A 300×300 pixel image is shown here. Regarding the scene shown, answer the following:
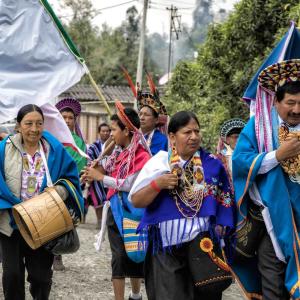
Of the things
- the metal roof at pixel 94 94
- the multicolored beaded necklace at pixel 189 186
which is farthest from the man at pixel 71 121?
the metal roof at pixel 94 94

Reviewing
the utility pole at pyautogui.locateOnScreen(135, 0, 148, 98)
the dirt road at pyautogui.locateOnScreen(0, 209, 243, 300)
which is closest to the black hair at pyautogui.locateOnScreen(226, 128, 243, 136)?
the dirt road at pyautogui.locateOnScreen(0, 209, 243, 300)

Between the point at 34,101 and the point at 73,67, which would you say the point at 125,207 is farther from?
the point at 73,67

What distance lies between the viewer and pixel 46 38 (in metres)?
6.47

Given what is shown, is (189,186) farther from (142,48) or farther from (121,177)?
(142,48)

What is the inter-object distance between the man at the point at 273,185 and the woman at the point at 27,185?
1.43 meters

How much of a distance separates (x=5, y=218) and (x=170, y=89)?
8620 mm

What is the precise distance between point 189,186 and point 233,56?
246 inches

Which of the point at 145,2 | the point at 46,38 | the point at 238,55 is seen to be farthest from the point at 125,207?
the point at 145,2

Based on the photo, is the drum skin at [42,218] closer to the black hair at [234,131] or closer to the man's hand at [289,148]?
the man's hand at [289,148]

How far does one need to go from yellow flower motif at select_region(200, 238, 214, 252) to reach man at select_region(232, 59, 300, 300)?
384 millimetres

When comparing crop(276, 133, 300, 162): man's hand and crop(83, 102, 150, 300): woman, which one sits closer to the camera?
crop(276, 133, 300, 162): man's hand

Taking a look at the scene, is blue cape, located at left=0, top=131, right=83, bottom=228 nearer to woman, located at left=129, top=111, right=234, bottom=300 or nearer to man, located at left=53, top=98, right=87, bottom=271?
woman, located at left=129, top=111, right=234, bottom=300

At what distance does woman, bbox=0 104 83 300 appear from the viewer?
15.1ft

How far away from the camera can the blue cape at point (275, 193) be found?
156 inches
